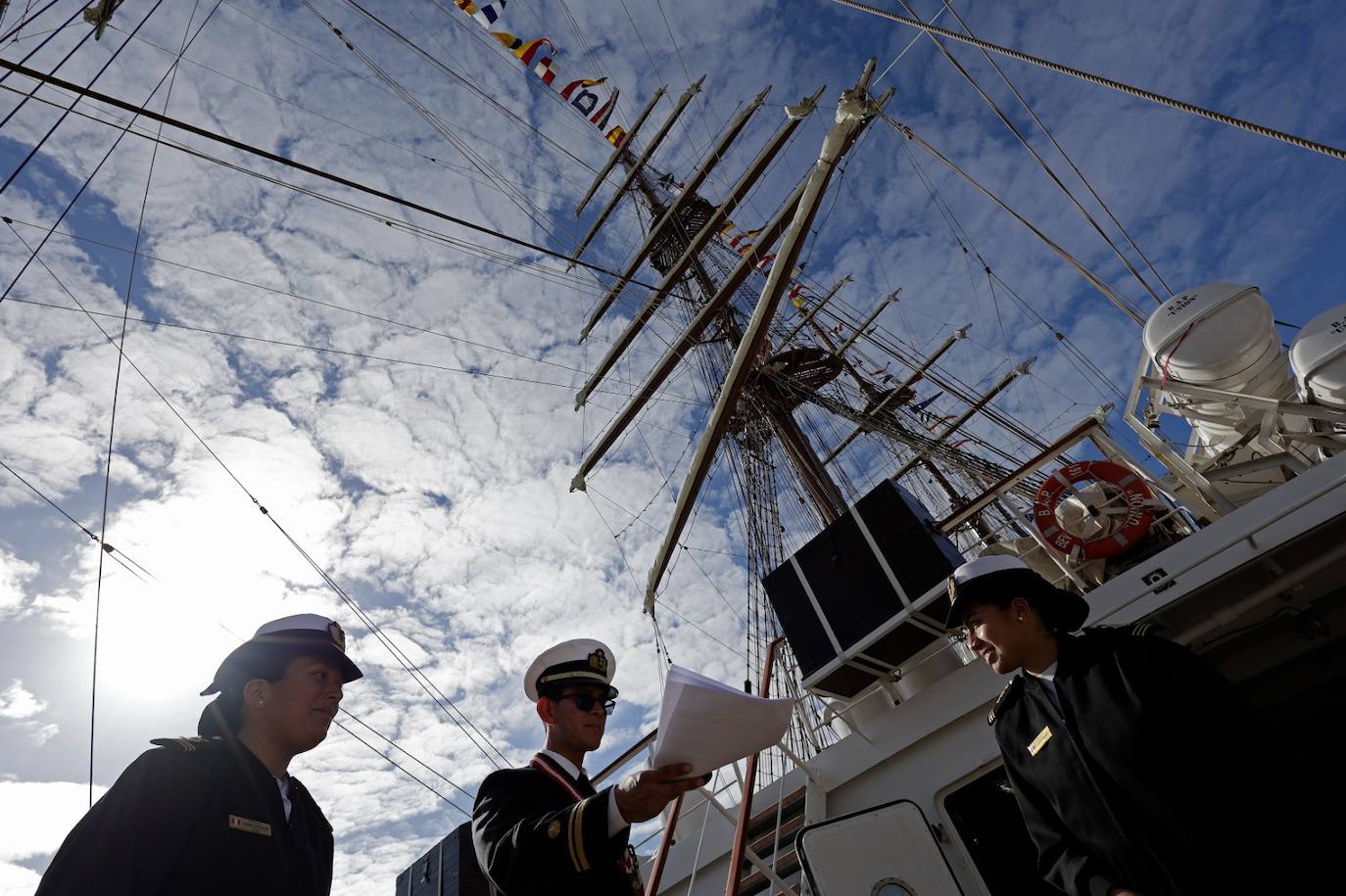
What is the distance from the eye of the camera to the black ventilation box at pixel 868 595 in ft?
17.9

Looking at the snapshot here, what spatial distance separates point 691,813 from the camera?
684cm

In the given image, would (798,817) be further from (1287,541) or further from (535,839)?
(535,839)

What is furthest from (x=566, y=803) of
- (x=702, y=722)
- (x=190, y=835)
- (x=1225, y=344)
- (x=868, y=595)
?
(x=1225, y=344)

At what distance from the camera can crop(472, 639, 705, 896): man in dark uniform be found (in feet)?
5.20

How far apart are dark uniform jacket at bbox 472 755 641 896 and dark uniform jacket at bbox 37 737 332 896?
466 millimetres

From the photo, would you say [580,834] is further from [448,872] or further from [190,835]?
[448,872]

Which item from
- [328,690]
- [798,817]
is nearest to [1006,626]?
[328,690]

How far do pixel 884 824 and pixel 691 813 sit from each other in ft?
10.2

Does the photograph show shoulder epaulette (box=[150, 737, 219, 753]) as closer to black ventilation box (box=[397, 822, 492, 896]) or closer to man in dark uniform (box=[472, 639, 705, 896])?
man in dark uniform (box=[472, 639, 705, 896])

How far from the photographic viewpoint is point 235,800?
1688mm

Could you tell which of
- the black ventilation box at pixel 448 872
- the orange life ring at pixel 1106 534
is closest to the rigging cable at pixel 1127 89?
the orange life ring at pixel 1106 534

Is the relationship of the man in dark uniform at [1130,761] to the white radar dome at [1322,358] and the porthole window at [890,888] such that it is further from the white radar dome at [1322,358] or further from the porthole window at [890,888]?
the white radar dome at [1322,358]

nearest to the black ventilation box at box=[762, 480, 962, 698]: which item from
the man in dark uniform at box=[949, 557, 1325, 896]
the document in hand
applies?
the man in dark uniform at box=[949, 557, 1325, 896]

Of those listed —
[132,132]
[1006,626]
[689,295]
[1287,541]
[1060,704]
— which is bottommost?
[1060,704]
